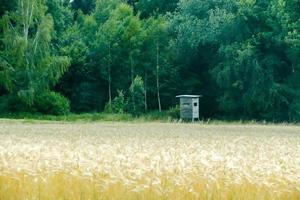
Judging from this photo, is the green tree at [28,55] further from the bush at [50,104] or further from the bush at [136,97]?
the bush at [136,97]

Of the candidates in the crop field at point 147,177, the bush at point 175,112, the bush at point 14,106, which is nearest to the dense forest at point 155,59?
the bush at point 14,106

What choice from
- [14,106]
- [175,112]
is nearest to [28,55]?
[14,106]

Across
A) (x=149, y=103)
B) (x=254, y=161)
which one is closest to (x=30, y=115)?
(x=149, y=103)

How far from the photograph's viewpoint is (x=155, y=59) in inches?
2343

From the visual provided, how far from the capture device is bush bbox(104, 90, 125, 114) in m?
55.6

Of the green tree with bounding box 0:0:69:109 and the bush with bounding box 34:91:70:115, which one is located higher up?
the green tree with bounding box 0:0:69:109

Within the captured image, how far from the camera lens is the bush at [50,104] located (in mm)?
53969

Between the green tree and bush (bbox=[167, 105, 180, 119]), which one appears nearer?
the green tree

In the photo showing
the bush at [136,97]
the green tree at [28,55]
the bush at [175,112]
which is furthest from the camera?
the bush at [136,97]

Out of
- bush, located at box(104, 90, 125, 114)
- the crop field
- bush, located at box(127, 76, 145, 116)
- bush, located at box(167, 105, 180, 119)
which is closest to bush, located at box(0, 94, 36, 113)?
bush, located at box(104, 90, 125, 114)

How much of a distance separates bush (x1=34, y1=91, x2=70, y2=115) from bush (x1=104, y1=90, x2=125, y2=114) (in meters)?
3.41

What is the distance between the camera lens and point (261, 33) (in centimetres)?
5431

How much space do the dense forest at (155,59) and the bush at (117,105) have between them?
0.11 m

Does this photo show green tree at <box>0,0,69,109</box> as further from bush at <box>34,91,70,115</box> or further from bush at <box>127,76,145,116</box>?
bush at <box>127,76,145,116</box>
